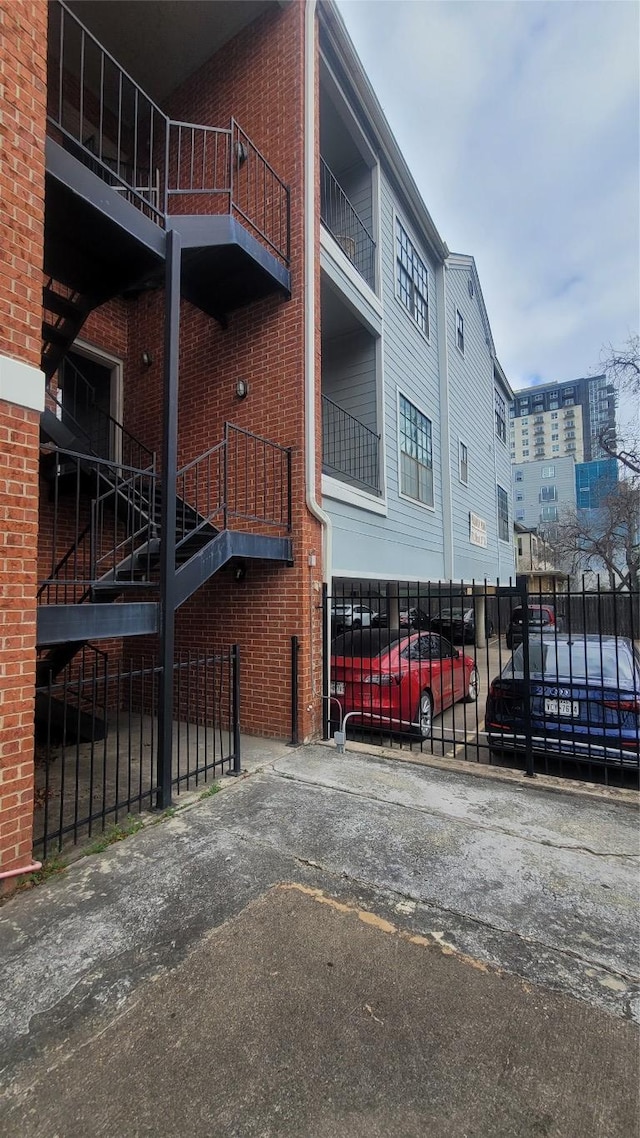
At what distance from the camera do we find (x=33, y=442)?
3281 mm

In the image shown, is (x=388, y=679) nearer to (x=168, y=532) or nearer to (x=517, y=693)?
(x=517, y=693)

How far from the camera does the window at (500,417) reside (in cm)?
2017

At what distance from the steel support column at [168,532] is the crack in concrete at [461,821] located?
1.25 metres

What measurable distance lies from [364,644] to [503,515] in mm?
14291

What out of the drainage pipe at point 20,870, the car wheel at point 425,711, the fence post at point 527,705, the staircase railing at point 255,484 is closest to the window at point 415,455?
the staircase railing at point 255,484

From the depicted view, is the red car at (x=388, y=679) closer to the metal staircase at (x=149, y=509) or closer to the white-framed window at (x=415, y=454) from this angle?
the metal staircase at (x=149, y=509)

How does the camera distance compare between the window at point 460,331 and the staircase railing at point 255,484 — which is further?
the window at point 460,331

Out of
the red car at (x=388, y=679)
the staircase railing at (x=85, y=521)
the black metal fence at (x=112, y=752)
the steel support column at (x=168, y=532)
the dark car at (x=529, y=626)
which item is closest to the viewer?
the black metal fence at (x=112, y=752)

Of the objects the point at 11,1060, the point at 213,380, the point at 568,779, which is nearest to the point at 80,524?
the point at 213,380

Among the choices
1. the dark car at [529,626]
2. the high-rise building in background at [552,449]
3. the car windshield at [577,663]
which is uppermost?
the high-rise building in background at [552,449]

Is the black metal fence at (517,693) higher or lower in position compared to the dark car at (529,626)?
lower

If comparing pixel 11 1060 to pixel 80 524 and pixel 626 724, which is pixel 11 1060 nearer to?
pixel 626 724

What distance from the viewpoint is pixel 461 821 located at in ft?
13.4

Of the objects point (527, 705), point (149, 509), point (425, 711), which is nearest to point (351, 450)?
point (425, 711)
